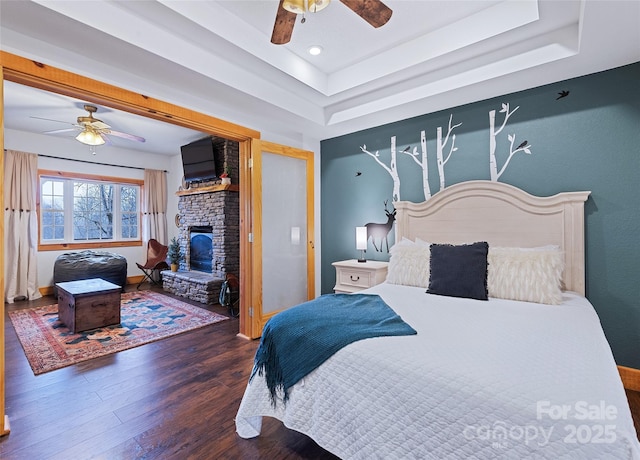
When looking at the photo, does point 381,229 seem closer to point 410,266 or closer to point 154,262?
point 410,266

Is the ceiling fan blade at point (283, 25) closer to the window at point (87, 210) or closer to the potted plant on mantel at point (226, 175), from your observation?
the potted plant on mantel at point (226, 175)

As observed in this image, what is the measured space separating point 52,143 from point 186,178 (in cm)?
224

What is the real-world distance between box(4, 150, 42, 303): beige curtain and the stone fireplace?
78.1 inches

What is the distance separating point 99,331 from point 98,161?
3782 mm

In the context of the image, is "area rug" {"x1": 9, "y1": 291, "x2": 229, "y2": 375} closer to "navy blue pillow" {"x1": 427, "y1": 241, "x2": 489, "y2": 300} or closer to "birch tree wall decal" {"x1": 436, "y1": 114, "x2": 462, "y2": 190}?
"navy blue pillow" {"x1": 427, "y1": 241, "x2": 489, "y2": 300}

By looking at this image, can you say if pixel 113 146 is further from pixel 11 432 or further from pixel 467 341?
pixel 467 341

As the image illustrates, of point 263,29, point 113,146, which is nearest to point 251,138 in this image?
point 263,29

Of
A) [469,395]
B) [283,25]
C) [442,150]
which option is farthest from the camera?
[442,150]

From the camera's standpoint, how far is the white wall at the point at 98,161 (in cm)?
514

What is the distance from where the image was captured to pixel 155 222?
6633 mm

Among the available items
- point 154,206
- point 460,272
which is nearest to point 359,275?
point 460,272

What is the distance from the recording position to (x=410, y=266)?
2.73m

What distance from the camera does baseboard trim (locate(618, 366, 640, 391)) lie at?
2324mm

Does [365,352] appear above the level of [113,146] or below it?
below
